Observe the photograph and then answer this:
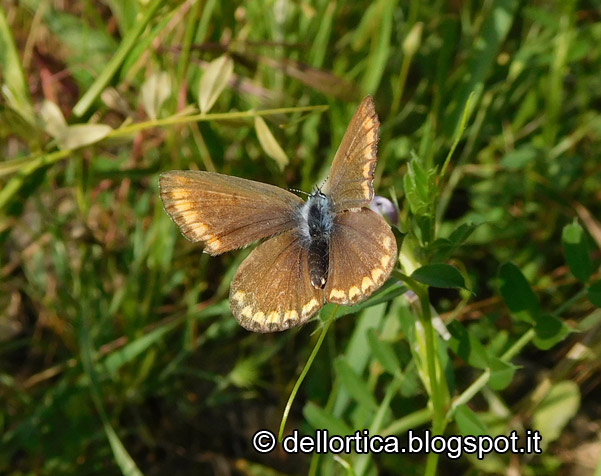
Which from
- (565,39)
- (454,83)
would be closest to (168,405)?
(454,83)

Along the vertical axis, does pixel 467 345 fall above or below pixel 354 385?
above

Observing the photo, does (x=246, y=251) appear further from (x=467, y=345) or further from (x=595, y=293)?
(x=595, y=293)

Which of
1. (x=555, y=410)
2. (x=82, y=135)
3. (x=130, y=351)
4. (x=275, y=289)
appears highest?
(x=82, y=135)

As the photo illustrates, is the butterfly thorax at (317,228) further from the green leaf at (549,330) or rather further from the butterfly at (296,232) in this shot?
the green leaf at (549,330)

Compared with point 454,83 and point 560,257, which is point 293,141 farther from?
point 560,257

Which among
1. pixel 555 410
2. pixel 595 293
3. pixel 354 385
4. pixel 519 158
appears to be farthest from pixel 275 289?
pixel 519 158

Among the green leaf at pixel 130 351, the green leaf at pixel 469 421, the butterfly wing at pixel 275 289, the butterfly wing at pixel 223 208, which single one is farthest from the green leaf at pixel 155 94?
the green leaf at pixel 469 421

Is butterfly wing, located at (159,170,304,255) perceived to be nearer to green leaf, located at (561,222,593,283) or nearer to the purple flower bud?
the purple flower bud
